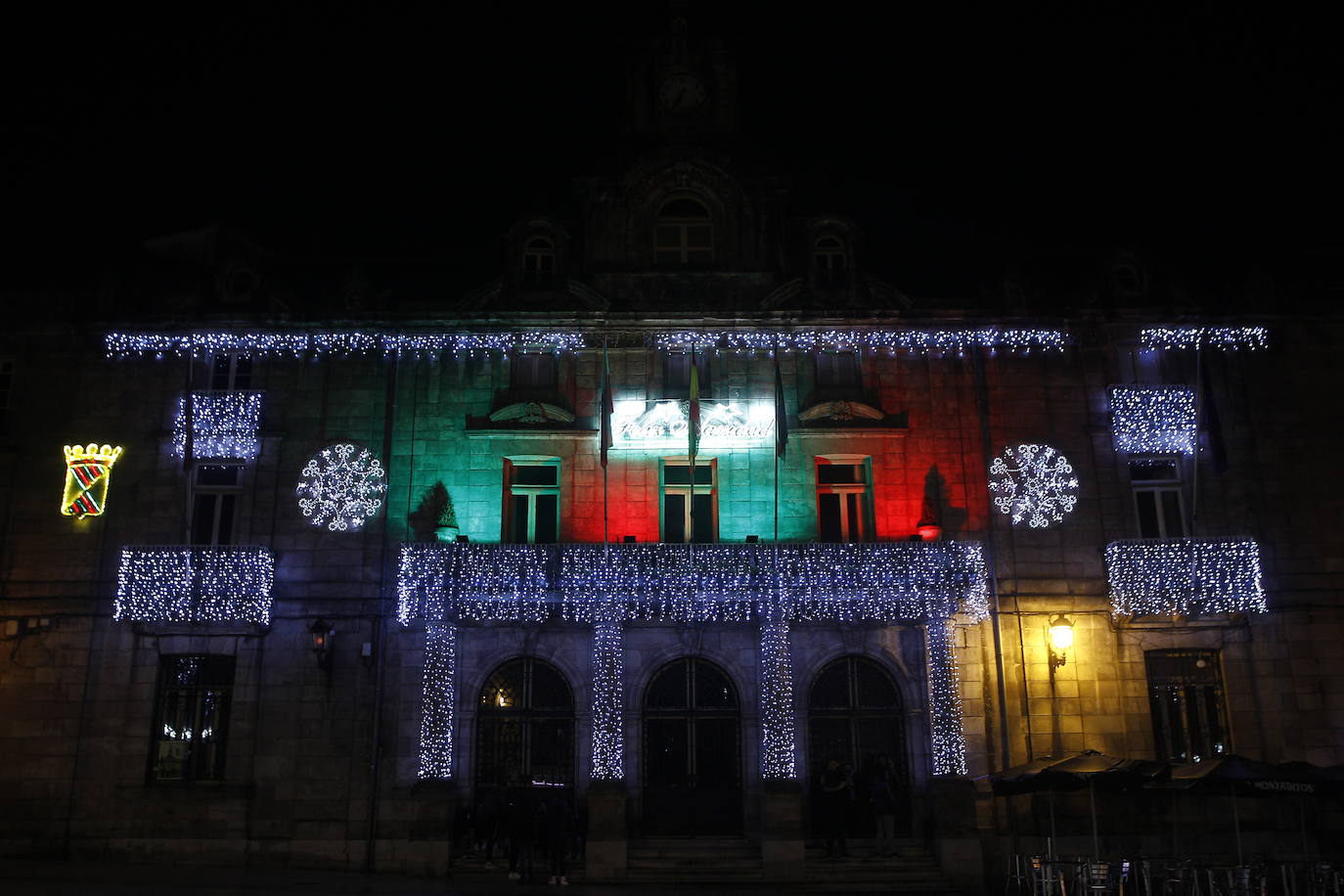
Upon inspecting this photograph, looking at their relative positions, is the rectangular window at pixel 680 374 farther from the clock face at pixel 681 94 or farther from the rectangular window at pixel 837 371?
the clock face at pixel 681 94

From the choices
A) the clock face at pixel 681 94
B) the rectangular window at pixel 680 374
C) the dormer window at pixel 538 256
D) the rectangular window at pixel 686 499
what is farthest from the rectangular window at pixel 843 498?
the clock face at pixel 681 94

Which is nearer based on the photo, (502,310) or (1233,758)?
(1233,758)

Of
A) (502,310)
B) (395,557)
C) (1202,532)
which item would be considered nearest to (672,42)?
(502,310)

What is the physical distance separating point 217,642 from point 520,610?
6.65 meters

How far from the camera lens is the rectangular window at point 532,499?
24.5 meters

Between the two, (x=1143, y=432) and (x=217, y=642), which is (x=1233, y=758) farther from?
(x=217, y=642)

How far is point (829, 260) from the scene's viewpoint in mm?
25875

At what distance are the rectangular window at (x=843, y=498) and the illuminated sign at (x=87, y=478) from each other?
15969 mm

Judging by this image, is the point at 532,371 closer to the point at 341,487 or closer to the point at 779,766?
the point at 341,487

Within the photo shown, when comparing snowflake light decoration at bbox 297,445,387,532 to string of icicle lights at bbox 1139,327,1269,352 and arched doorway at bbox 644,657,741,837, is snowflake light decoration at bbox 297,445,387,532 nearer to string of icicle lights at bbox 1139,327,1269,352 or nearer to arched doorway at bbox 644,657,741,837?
arched doorway at bbox 644,657,741,837

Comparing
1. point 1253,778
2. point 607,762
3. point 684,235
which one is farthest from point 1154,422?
point 607,762

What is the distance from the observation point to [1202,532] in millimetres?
24109

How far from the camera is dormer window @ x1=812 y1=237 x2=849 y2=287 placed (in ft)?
84.2

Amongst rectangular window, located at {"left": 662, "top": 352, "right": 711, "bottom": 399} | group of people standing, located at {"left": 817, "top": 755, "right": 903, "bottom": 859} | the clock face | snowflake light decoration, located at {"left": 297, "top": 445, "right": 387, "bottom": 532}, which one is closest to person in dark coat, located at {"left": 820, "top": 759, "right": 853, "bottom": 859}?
group of people standing, located at {"left": 817, "top": 755, "right": 903, "bottom": 859}
